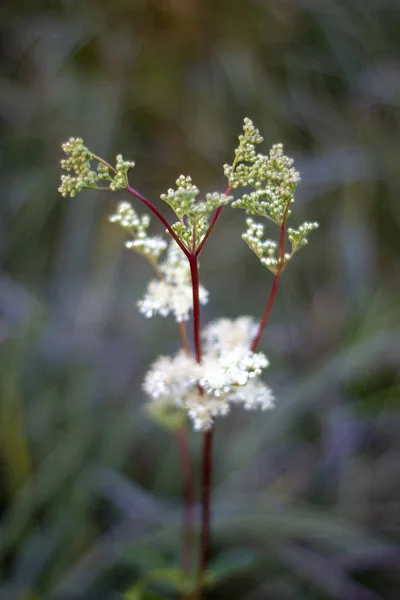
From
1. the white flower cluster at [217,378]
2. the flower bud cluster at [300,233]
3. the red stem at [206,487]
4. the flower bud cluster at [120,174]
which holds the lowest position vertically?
the red stem at [206,487]

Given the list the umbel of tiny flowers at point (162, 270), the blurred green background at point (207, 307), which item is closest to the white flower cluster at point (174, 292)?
the umbel of tiny flowers at point (162, 270)

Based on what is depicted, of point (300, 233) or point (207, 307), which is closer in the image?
point (300, 233)

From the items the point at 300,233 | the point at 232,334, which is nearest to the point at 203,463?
the point at 232,334

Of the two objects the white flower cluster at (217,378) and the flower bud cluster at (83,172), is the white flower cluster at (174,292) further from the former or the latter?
the flower bud cluster at (83,172)

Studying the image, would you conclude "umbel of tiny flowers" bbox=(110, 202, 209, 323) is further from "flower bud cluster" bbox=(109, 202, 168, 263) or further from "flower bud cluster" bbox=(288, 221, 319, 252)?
"flower bud cluster" bbox=(288, 221, 319, 252)

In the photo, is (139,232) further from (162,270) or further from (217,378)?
(217,378)

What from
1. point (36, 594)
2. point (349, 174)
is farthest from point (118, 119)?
point (36, 594)

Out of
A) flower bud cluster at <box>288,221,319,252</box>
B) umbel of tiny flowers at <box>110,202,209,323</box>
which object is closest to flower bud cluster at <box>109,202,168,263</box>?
umbel of tiny flowers at <box>110,202,209,323</box>
